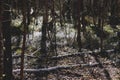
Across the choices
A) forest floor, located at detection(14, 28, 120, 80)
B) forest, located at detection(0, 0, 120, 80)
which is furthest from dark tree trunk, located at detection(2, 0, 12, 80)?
forest floor, located at detection(14, 28, 120, 80)

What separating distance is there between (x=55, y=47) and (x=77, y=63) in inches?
85.6

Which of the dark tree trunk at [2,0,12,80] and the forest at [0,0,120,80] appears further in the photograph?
Answer: the forest at [0,0,120,80]

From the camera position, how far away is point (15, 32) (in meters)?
20.0

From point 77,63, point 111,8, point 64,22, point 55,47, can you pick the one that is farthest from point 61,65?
point 111,8

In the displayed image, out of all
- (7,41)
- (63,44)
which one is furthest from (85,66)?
(7,41)

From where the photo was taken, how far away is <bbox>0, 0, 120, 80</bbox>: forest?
50.0 feet

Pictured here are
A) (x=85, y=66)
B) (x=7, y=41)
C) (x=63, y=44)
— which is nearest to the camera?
(x=7, y=41)

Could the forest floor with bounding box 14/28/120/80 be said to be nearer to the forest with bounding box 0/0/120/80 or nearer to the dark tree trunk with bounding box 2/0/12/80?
the forest with bounding box 0/0/120/80

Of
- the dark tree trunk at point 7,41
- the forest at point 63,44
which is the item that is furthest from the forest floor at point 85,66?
the dark tree trunk at point 7,41

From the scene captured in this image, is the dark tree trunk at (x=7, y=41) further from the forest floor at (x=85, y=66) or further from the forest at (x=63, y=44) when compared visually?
the forest floor at (x=85, y=66)

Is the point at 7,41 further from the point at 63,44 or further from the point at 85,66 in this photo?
the point at 63,44

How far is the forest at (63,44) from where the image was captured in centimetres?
1525

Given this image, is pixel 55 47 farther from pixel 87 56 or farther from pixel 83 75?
pixel 83 75

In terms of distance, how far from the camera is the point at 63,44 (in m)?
19.0
